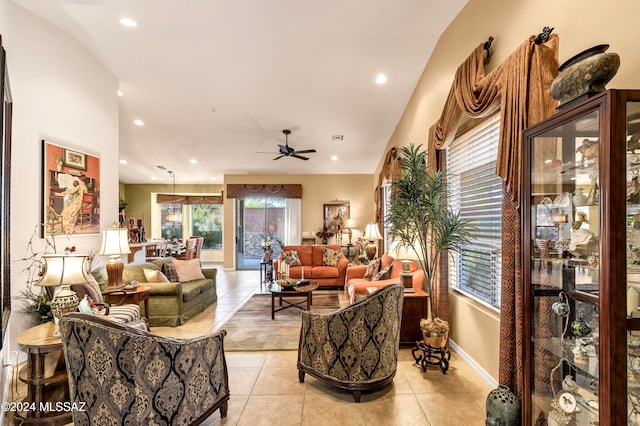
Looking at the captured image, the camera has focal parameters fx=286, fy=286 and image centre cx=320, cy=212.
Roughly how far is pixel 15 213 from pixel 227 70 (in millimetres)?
2799

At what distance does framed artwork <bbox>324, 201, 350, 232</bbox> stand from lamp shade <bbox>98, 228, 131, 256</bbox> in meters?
5.68

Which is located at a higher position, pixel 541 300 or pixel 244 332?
pixel 541 300

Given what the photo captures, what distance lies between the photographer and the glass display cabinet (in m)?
1.07

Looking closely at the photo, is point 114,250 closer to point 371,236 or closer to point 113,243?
point 113,243

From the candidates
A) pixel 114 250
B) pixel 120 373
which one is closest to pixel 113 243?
pixel 114 250

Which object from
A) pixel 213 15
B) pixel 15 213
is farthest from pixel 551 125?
pixel 15 213

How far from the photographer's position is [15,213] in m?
2.70

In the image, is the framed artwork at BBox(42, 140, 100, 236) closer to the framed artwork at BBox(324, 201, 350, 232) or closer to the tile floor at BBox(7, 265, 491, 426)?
the tile floor at BBox(7, 265, 491, 426)

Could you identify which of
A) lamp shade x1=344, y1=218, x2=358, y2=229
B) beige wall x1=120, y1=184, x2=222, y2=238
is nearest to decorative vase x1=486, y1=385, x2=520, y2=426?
lamp shade x1=344, y1=218, x2=358, y2=229

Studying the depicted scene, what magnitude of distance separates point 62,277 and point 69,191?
1.65 metres

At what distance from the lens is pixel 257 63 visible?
3756mm

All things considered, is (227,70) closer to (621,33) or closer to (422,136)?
(422,136)

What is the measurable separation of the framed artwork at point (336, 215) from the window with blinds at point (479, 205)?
505 cm

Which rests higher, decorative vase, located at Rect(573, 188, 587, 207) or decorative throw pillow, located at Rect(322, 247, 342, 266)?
decorative vase, located at Rect(573, 188, 587, 207)
